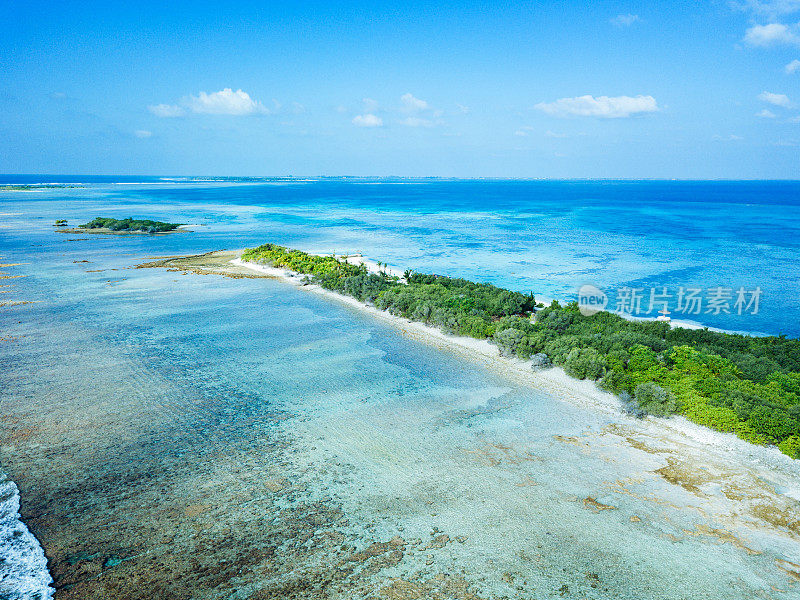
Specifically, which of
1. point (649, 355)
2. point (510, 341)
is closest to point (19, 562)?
point (510, 341)

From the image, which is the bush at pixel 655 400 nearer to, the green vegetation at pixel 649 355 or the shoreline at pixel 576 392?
the green vegetation at pixel 649 355

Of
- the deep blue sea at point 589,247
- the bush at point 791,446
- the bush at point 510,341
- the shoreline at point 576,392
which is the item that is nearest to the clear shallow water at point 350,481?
the shoreline at point 576,392

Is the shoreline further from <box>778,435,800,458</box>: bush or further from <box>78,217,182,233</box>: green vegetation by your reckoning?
<box>78,217,182,233</box>: green vegetation

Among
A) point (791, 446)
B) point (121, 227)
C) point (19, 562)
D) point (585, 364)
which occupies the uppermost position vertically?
point (121, 227)

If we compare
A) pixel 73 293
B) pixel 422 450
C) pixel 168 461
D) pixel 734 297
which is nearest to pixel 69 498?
pixel 168 461

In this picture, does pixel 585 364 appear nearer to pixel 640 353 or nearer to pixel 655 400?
pixel 640 353

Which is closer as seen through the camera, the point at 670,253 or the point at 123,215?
the point at 670,253

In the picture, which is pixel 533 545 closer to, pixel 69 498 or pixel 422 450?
pixel 422 450
